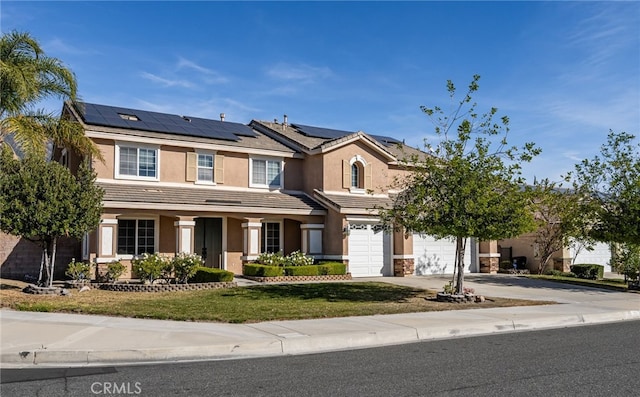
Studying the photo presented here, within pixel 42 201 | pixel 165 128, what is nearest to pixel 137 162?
pixel 165 128

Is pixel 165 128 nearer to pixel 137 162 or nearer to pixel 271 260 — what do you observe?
pixel 137 162

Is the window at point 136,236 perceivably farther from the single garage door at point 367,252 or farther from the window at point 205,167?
the single garage door at point 367,252

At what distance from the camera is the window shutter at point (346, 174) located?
26250mm

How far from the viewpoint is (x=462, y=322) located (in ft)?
40.0

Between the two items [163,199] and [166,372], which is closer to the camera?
[166,372]

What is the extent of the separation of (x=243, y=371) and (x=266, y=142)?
19838 millimetres

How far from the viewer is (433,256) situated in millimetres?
26516

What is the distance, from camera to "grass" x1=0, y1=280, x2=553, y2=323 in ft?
42.1

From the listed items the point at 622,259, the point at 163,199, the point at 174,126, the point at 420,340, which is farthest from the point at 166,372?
the point at 622,259

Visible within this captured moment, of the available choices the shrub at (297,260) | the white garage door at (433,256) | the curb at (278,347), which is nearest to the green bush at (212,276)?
the shrub at (297,260)

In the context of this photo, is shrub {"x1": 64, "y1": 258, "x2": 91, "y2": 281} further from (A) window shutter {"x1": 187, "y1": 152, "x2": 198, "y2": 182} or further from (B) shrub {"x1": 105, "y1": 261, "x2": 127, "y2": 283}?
(A) window shutter {"x1": 187, "y1": 152, "x2": 198, "y2": 182}

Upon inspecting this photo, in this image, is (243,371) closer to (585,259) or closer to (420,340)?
(420,340)

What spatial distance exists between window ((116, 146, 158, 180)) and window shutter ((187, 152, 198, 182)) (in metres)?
1.38

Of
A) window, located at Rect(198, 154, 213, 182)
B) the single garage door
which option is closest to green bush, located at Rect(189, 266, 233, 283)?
window, located at Rect(198, 154, 213, 182)
